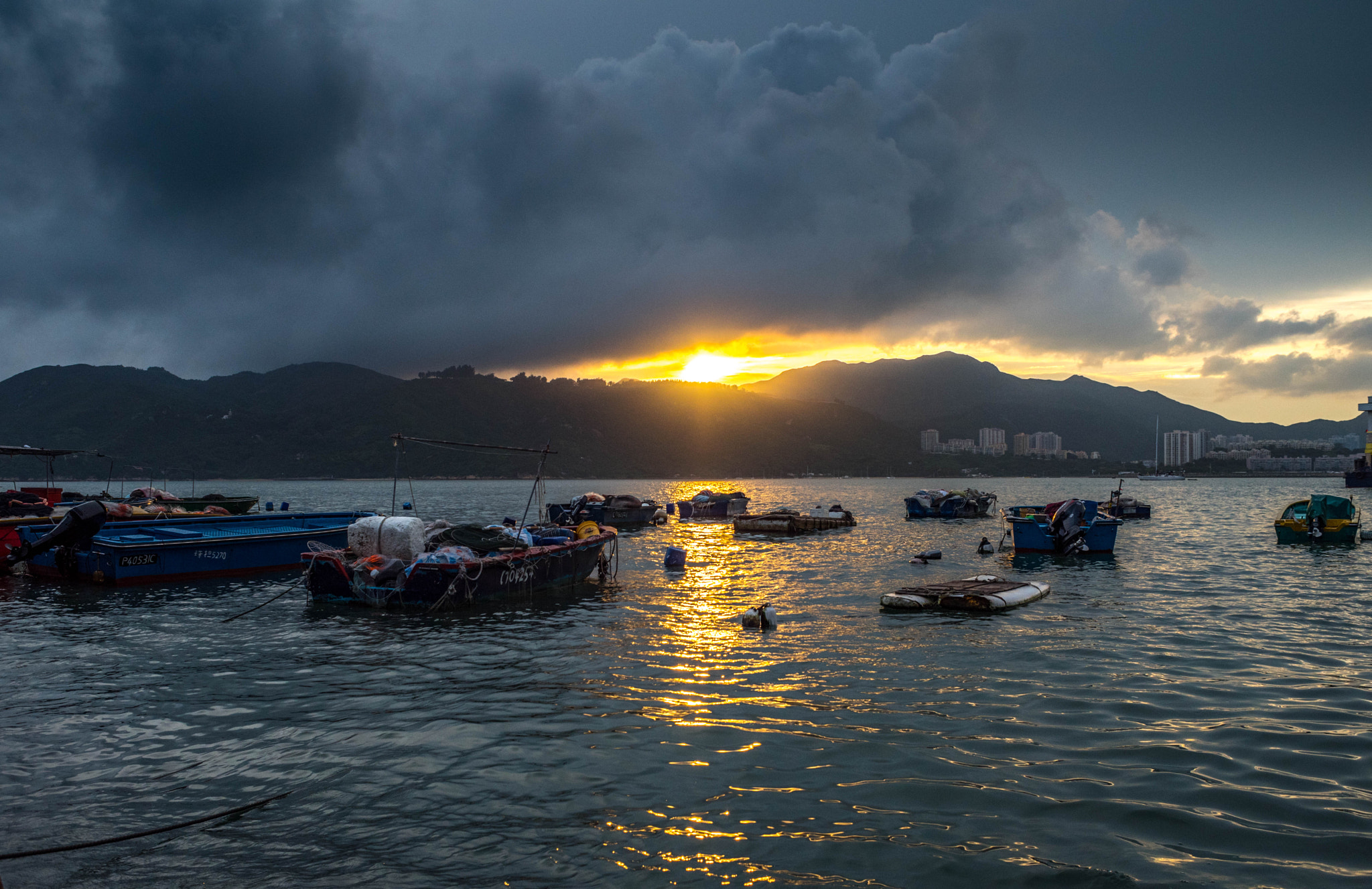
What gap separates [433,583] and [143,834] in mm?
14590

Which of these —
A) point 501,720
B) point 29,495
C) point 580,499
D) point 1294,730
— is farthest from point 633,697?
A: point 29,495

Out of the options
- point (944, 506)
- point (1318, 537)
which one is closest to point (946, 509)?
point (944, 506)

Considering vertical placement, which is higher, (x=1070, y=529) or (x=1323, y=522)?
(x=1323, y=522)

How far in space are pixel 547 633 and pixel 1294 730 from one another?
1495cm

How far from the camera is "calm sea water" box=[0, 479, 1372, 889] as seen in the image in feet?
23.6

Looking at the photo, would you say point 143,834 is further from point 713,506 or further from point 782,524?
point 713,506

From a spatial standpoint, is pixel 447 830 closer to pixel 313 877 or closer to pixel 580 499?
pixel 313 877

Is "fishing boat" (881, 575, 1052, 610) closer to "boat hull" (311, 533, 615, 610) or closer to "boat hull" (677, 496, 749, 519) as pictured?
"boat hull" (311, 533, 615, 610)

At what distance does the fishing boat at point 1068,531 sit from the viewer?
3828cm

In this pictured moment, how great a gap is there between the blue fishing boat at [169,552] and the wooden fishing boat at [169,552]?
0.08 ft

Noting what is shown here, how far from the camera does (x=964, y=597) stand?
21.4 metres

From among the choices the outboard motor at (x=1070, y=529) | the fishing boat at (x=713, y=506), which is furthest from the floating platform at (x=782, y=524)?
the outboard motor at (x=1070, y=529)

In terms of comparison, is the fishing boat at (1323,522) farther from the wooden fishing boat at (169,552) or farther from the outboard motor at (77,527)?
the outboard motor at (77,527)

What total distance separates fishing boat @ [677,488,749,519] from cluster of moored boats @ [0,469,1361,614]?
3230 cm
